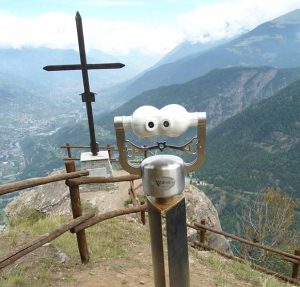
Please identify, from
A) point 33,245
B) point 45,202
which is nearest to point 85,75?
point 45,202

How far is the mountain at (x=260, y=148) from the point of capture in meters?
108

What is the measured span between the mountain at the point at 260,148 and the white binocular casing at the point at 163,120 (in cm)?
9976

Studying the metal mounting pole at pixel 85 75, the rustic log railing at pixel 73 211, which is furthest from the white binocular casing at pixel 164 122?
the metal mounting pole at pixel 85 75

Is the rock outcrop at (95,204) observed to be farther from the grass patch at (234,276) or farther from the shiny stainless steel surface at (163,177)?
the shiny stainless steel surface at (163,177)

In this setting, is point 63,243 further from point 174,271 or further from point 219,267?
point 174,271

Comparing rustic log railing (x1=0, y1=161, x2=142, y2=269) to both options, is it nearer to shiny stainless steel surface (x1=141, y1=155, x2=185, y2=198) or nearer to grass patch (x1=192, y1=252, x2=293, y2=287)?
grass patch (x1=192, y1=252, x2=293, y2=287)

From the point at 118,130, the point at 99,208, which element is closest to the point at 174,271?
the point at 118,130

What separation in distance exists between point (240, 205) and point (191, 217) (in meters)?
78.1

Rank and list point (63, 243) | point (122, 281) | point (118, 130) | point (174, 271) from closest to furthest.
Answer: point (118, 130)
point (174, 271)
point (122, 281)
point (63, 243)

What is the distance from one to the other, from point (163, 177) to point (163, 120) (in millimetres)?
366

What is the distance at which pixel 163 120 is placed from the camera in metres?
2.20

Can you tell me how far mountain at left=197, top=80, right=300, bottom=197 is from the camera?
108 metres

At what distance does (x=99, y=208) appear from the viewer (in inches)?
415

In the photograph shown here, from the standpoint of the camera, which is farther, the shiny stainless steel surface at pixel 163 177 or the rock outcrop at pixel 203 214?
the rock outcrop at pixel 203 214
